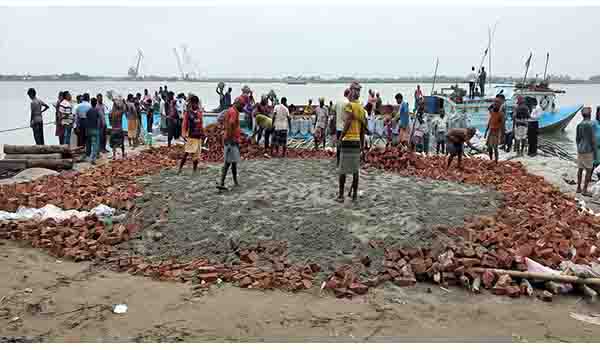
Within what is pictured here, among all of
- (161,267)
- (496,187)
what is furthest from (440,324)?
(496,187)

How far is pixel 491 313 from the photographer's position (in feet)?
14.1

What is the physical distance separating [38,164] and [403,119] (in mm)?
8172

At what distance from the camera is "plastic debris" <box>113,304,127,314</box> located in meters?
4.12

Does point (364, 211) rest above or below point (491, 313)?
above

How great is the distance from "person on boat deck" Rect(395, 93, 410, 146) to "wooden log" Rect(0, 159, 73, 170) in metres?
7.37

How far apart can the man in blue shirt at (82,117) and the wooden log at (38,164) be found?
1174 millimetres

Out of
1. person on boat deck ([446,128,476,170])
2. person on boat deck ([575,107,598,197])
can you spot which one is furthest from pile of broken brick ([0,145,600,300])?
person on boat deck ([446,128,476,170])

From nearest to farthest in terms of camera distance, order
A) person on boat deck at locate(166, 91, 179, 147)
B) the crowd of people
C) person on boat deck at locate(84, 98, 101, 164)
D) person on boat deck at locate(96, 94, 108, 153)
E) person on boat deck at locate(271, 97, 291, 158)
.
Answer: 1. the crowd of people
2. person on boat deck at locate(84, 98, 101, 164)
3. person on boat deck at locate(271, 97, 291, 158)
4. person on boat deck at locate(96, 94, 108, 153)
5. person on boat deck at locate(166, 91, 179, 147)

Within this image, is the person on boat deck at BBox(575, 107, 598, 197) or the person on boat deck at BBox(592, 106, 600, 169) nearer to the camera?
the person on boat deck at BBox(575, 107, 598, 197)

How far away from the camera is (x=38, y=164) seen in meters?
10.5

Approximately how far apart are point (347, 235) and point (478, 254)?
4.47 ft

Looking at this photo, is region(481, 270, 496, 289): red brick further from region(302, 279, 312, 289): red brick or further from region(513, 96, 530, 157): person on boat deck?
region(513, 96, 530, 157): person on boat deck

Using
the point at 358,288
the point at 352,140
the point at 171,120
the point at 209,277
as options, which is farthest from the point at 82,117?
the point at 358,288

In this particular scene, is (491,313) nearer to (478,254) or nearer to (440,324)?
(440,324)
